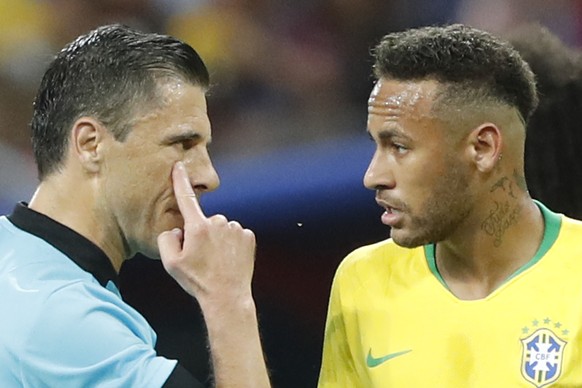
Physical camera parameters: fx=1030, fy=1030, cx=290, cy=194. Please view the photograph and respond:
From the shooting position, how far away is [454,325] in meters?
1.77

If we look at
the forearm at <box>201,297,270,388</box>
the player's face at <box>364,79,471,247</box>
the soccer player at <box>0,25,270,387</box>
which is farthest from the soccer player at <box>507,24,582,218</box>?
the forearm at <box>201,297,270,388</box>

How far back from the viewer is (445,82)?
1.79 metres

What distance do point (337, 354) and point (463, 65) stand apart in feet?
1.86

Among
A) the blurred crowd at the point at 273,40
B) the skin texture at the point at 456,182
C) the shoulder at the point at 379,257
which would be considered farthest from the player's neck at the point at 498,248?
the blurred crowd at the point at 273,40

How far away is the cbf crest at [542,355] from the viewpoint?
5.52ft

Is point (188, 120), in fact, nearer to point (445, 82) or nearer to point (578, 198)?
point (445, 82)

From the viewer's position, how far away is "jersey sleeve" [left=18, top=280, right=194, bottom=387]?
1.30 m

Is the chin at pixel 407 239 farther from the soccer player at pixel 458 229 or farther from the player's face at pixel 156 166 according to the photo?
the player's face at pixel 156 166

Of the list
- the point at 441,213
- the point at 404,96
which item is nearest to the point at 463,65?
the point at 404,96

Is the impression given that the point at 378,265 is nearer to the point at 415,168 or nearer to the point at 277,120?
the point at 415,168

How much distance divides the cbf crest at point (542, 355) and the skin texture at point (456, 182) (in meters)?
0.12

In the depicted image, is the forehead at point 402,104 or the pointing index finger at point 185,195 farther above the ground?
the forehead at point 402,104

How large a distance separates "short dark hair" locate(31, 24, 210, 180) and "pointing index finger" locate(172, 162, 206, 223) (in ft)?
0.32

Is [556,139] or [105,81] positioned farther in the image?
[556,139]
